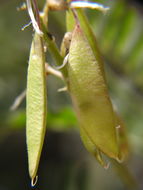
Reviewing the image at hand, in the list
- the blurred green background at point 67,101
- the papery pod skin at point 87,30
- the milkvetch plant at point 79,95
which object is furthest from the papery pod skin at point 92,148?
the blurred green background at point 67,101

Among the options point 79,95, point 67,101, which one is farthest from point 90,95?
point 67,101

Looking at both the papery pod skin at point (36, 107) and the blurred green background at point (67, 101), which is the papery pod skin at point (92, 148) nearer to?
the papery pod skin at point (36, 107)

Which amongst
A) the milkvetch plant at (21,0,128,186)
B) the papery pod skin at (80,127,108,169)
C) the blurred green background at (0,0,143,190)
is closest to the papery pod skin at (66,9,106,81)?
the milkvetch plant at (21,0,128,186)

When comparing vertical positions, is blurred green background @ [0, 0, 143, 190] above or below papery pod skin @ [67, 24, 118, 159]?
below

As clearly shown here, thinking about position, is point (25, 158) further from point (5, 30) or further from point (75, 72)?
point (75, 72)

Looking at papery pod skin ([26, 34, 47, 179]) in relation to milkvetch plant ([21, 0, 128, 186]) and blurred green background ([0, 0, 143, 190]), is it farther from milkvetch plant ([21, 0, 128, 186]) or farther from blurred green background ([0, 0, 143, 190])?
blurred green background ([0, 0, 143, 190])

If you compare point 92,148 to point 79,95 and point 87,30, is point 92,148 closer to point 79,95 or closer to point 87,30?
point 79,95

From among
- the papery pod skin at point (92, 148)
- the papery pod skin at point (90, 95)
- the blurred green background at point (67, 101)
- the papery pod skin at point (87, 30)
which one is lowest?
the blurred green background at point (67, 101)

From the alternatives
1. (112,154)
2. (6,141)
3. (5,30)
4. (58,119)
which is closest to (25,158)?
(6,141)
